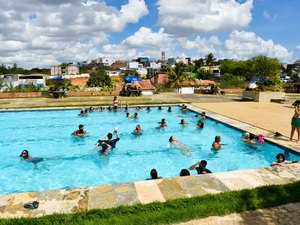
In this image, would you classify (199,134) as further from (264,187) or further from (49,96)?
(49,96)

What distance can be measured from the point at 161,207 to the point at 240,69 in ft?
278

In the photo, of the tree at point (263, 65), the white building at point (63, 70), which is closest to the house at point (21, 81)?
the tree at point (263, 65)

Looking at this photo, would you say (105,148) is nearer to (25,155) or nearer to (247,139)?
(25,155)

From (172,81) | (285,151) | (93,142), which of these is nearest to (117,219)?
(285,151)

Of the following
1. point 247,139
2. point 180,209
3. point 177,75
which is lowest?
point 247,139

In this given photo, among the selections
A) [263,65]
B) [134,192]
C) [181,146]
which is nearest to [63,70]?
[263,65]

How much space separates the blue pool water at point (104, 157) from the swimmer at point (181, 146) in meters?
0.31

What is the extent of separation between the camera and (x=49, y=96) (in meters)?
30.7

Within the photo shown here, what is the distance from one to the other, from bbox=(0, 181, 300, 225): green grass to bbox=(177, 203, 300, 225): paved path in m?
Answer: 0.13

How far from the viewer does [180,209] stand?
5305 millimetres

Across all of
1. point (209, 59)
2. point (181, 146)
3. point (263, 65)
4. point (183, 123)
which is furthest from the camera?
point (209, 59)

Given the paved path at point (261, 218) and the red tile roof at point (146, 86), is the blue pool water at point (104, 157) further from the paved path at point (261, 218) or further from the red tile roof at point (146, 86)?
the red tile roof at point (146, 86)

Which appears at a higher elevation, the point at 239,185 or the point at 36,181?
the point at 239,185

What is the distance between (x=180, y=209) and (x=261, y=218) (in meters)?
1.67
